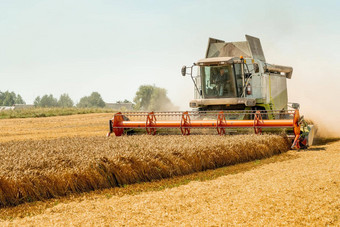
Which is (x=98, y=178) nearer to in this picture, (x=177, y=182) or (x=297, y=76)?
(x=177, y=182)

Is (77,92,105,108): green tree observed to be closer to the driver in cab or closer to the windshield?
the windshield

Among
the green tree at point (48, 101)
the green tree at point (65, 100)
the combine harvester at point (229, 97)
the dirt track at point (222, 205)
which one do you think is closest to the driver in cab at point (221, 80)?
the combine harvester at point (229, 97)

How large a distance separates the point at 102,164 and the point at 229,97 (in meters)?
6.90

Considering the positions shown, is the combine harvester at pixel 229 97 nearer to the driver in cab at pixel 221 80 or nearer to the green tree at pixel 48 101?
the driver in cab at pixel 221 80

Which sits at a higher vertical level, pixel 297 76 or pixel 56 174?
pixel 297 76

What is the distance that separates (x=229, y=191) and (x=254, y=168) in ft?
8.07

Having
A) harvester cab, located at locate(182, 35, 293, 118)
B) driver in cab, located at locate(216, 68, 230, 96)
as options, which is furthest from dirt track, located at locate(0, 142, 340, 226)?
driver in cab, located at locate(216, 68, 230, 96)

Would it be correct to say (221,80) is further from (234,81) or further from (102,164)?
(102,164)

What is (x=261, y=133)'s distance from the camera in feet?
34.7

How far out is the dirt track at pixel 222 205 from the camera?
176 inches

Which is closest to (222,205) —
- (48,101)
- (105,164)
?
(105,164)

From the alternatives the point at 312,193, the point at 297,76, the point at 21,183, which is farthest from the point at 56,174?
the point at 297,76

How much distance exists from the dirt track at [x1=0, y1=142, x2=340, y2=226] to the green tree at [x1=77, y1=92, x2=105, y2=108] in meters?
102

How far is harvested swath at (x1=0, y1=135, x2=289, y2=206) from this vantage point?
5602 millimetres
